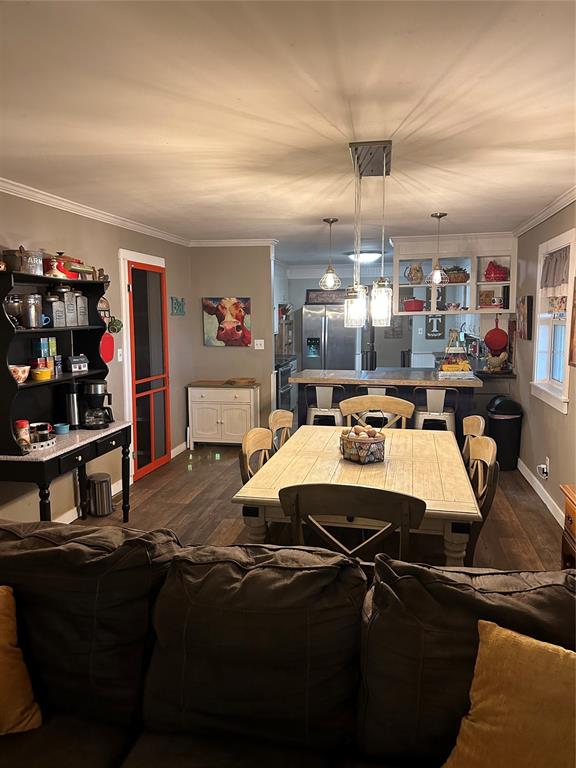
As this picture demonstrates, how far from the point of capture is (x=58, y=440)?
3.62 meters

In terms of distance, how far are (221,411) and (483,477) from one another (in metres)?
3.80

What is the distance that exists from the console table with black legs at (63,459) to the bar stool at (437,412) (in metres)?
2.84

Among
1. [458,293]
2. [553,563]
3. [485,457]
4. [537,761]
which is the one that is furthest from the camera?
[458,293]

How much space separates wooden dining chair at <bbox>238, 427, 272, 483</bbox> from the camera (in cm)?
290

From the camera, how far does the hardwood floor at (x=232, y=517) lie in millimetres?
3473

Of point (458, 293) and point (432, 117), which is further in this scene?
point (458, 293)

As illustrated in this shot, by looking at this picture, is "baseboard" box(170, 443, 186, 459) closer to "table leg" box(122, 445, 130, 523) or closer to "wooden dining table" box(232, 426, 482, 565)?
"table leg" box(122, 445, 130, 523)

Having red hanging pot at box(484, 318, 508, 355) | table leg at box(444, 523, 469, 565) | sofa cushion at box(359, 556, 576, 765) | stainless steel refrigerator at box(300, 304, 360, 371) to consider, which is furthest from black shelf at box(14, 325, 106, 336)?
stainless steel refrigerator at box(300, 304, 360, 371)

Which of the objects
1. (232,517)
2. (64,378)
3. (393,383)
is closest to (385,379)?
(393,383)

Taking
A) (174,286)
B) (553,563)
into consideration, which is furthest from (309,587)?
Result: (174,286)

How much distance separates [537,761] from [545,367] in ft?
14.2

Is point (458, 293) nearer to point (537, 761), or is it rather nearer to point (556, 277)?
point (556, 277)

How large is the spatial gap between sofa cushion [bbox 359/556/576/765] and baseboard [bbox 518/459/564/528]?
3.06 metres

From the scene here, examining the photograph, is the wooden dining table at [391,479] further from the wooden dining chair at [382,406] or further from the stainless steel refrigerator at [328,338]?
the stainless steel refrigerator at [328,338]
